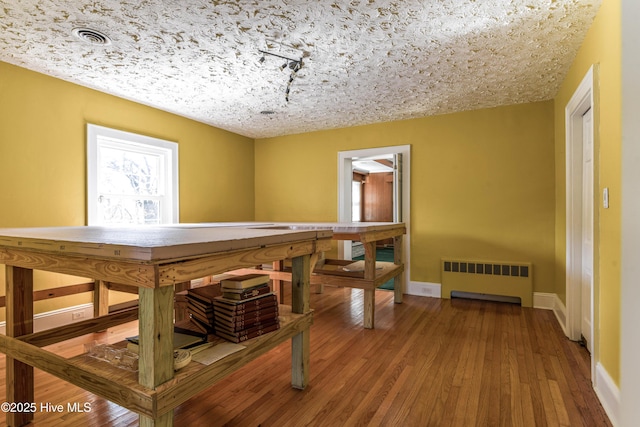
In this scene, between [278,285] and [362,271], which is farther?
[278,285]

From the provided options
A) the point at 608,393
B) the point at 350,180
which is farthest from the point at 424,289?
the point at 608,393

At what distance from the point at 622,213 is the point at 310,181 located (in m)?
3.95

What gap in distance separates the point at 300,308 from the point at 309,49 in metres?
1.87

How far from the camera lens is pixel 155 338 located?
1116 millimetres

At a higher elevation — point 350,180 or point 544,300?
point 350,180

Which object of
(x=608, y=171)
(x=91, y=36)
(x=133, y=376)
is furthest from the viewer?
(x=91, y=36)

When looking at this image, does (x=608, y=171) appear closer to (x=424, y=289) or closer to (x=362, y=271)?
(x=362, y=271)

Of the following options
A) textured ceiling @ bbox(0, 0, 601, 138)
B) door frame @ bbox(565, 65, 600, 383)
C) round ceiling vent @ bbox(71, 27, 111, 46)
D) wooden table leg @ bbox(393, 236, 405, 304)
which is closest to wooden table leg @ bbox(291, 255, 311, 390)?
textured ceiling @ bbox(0, 0, 601, 138)

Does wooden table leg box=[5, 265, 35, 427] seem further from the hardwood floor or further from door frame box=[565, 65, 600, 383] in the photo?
door frame box=[565, 65, 600, 383]

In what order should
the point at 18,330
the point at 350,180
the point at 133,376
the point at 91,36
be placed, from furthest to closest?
the point at 350,180, the point at 91,36, the point at 18,330, the point at 133,376

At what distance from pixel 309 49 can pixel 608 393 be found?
9.13 ft

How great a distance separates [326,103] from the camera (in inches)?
148

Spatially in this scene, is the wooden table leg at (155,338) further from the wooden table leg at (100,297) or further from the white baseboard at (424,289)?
the white baseboard at (424,289)

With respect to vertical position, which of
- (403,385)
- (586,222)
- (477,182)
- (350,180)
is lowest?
(403,385)
